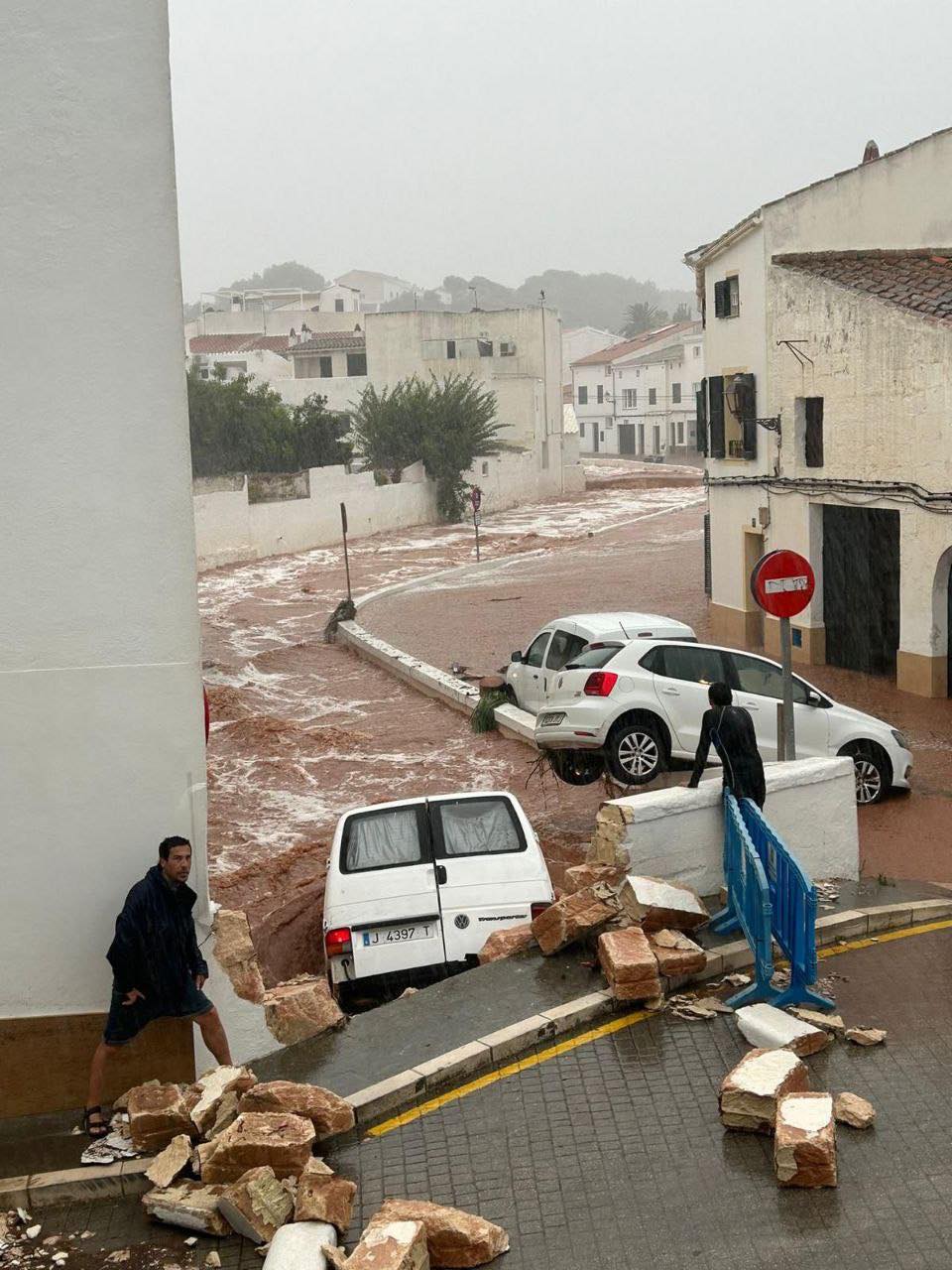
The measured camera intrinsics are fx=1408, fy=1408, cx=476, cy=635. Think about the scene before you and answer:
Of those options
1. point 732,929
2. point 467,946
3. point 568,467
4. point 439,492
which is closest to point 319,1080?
point 467,946

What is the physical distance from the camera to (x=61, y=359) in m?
7.49

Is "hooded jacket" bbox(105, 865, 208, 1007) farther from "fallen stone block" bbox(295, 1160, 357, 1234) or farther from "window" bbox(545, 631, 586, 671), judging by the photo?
"window" bbox(545, 631, 586, 671)

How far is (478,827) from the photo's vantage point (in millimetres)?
10750

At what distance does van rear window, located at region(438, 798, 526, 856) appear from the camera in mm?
10469

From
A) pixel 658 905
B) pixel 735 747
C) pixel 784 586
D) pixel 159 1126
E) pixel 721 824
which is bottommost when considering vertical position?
pixel 159 1126

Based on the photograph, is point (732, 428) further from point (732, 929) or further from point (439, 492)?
point (439, 492)

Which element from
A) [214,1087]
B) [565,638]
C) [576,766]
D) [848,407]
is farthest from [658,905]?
[848,407]

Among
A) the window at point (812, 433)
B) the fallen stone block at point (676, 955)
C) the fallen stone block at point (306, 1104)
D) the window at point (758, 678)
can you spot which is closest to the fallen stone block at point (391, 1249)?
the fallen stone block at point (306, 1104)

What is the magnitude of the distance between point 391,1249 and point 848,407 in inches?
752

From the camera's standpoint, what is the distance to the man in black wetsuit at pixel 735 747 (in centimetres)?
945

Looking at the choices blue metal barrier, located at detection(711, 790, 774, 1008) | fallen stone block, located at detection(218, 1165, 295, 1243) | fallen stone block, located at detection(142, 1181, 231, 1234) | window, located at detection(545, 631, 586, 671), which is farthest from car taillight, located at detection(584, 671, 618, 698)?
fallen stone block, located at detection(218, 1165, 295, 1243)

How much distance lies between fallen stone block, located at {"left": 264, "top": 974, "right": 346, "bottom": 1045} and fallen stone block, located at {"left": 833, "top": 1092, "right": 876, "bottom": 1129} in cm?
299

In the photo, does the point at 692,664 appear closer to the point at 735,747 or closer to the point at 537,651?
the point at 537,651

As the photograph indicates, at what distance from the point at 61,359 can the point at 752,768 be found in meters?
5.14
